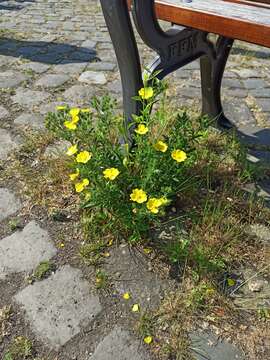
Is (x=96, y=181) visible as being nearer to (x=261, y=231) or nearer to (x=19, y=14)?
(x=261, y=231)

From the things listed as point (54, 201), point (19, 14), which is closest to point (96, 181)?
point (54, 201)

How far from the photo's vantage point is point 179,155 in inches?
65.5

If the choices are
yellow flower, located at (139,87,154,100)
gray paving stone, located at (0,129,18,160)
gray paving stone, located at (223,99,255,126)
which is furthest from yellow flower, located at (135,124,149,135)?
gray paving stone, located at (223,99,255,126)

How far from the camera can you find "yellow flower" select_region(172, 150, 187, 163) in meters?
1.65

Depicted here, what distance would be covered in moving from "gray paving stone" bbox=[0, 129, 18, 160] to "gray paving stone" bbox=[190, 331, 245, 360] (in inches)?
63.4

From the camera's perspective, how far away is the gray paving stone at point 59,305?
1.49m

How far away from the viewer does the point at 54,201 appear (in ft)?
6.86

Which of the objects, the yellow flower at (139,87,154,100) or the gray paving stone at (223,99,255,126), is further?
the gray paving stone at (223,99,255,126)

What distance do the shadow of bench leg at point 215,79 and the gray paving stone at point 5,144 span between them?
135 centimetres

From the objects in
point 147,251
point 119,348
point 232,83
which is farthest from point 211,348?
point 232,83

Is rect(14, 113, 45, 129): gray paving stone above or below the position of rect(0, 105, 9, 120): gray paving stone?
below

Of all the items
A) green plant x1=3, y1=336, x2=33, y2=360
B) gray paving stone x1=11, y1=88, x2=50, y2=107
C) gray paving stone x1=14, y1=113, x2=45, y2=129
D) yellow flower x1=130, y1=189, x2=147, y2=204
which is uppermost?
yellow flower x1=130, y1=189, x2=147, y2=204

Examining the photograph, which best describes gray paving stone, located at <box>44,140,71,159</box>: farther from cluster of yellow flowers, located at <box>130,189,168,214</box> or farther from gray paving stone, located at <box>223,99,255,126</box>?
gray paving stone, located at <box>223,99,255,126</box>

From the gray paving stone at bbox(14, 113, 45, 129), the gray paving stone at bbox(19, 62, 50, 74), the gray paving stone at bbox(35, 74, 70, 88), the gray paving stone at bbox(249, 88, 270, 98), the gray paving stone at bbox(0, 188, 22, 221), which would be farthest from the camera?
the gray paving stone at bbox(19, 62, 50, 74)
